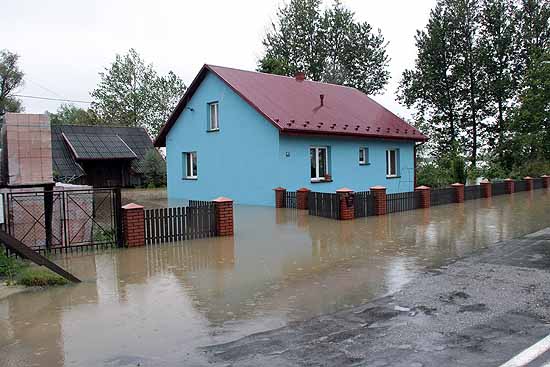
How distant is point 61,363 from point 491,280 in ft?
19.1

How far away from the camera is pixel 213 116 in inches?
926

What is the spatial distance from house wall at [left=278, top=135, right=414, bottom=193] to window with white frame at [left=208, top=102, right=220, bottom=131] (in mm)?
4329

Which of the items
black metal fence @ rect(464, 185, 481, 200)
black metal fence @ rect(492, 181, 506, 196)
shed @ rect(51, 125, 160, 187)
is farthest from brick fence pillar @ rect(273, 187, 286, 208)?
shed @ rect(51, 125, 160, 187)

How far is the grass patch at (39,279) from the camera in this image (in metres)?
7.55

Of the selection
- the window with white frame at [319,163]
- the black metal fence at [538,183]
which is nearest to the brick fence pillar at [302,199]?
the window with white frame at [319,163]

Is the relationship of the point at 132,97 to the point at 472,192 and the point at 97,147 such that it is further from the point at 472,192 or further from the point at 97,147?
the point at 472,192

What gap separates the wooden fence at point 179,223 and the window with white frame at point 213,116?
37.3 feet

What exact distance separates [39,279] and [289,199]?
39.2 ft

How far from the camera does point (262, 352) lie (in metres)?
4.83

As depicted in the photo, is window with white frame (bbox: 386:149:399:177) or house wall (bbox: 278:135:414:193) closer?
house wall (bbox: 278:135:414:193)

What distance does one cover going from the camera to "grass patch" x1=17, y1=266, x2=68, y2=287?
297 inches

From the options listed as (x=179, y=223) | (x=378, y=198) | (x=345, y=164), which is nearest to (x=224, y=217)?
(x=179, y=223)

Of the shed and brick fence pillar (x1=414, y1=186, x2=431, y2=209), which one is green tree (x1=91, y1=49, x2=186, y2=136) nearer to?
the shed

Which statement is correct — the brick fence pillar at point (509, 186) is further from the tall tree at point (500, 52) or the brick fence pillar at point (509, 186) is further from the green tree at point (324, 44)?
the green tree at point (324, 44)
